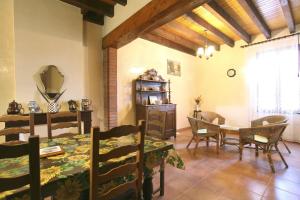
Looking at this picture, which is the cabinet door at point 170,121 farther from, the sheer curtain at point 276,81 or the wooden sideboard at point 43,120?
the sheer curtain at point 276,81

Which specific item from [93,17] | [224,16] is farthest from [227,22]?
[93,17]

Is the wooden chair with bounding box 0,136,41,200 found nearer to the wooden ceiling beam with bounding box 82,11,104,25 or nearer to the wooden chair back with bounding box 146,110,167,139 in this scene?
the wooden chair back with bounding box 146,110,167,139

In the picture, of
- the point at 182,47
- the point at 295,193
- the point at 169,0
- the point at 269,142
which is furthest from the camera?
the point at 182,47

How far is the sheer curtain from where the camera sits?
4.27 m

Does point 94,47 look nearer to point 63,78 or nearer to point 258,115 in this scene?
point 63,78

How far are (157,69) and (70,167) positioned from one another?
165 inches

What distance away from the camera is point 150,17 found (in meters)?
2.64

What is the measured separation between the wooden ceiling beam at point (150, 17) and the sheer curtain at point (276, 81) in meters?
3.38

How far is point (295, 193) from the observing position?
2.13m

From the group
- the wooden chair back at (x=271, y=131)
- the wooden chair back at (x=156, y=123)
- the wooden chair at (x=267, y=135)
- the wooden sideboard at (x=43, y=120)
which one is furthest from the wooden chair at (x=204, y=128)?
the wooden sideboard at (x=43, y=120)

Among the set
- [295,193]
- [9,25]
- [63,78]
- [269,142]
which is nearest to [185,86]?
[269,142]

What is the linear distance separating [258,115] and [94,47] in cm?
453

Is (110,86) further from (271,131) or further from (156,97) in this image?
(271,131)

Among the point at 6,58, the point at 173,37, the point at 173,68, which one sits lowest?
the point at 6,58
